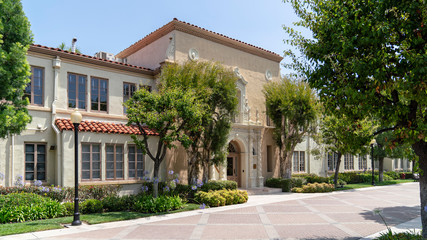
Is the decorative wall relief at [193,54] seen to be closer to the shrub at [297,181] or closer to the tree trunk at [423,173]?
the shrub at [297,181]

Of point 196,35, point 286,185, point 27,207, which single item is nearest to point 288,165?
point 286,185

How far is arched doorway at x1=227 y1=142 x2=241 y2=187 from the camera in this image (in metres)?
22.3

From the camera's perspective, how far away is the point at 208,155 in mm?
18828

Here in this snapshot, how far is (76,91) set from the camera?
54.1 feet

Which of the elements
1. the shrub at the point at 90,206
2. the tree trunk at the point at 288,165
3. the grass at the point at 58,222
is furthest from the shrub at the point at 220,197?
the tree trunk at the point at 288,165

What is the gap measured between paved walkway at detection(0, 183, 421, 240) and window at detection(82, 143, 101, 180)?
14.3 feet

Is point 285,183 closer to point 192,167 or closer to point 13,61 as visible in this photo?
point 192,167

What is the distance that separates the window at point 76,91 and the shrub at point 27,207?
16.6 feet

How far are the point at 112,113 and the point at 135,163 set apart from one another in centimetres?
283

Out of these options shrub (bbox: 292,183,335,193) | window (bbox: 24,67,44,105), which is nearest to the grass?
window (bbox: 24,67,44,105)

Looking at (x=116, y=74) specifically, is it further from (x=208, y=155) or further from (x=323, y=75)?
(x=323, y=75)

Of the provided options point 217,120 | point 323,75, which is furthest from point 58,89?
point 323,75

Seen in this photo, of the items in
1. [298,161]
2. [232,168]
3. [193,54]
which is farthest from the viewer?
[298,161]

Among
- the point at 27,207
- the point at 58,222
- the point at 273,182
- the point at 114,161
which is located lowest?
the point at 273,182
